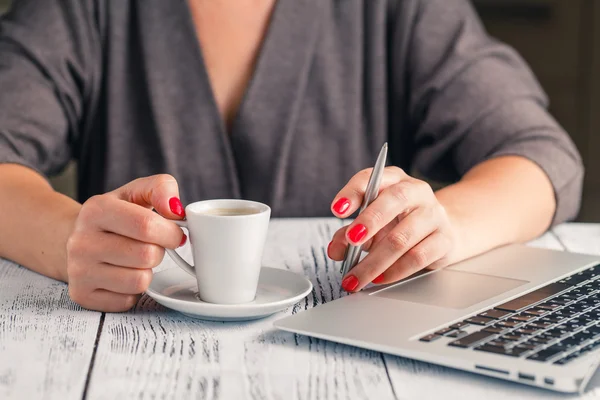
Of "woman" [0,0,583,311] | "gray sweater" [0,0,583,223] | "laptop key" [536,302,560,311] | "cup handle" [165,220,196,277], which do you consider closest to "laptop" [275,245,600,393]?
"laptop key" [536,302,560,311]

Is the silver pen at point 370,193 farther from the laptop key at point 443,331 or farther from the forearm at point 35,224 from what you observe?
the forearm at point 35,224

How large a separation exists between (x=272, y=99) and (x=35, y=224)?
1.93 ft

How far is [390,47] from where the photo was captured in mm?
1493

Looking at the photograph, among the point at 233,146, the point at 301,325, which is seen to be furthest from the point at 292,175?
the point at 301,325

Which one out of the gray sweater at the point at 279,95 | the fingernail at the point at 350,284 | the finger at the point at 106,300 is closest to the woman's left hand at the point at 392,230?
the fingernail at the point at 350,284

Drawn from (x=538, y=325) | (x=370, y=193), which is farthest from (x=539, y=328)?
(x=370, y=193)

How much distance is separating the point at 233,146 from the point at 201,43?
19 cm

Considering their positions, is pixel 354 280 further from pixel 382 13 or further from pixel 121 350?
pixel 382 13

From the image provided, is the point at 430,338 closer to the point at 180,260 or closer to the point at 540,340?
the point at 540,340

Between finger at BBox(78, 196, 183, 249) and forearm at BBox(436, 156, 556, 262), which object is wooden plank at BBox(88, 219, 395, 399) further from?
forearm at BBox(436, 156, 556, 262)

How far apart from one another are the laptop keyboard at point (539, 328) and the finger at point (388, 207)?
139 millimetres

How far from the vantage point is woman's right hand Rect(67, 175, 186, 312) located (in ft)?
2.48

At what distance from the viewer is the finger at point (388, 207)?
79 centimetres

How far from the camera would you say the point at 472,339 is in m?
0.65
